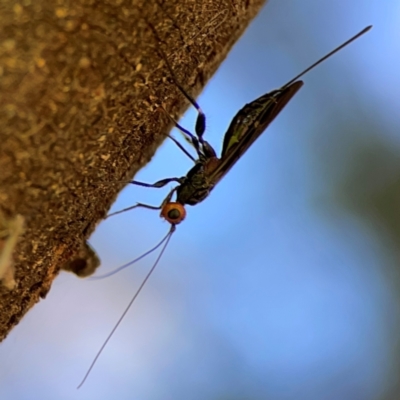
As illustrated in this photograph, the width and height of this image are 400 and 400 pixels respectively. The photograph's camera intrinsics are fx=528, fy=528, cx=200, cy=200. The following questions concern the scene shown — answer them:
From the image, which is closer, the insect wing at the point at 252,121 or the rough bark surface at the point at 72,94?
the rough bark surface at the point at 72,94

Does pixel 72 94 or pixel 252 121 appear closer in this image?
pixel 72 94

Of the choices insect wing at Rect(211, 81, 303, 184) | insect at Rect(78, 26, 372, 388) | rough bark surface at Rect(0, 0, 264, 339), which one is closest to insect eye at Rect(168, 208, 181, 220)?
insect at Rect(78, 26, 372, 388)

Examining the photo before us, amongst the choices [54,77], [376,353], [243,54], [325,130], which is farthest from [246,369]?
[54,77]

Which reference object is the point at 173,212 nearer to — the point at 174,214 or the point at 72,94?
the point at 174,214

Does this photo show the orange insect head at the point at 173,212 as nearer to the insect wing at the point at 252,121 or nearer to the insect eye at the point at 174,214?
the insect eye at the point at 174,214

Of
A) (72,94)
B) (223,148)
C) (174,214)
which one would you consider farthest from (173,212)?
(72,94)

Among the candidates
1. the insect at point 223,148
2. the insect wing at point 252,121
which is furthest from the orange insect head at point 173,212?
the insect wing at point 252,121
